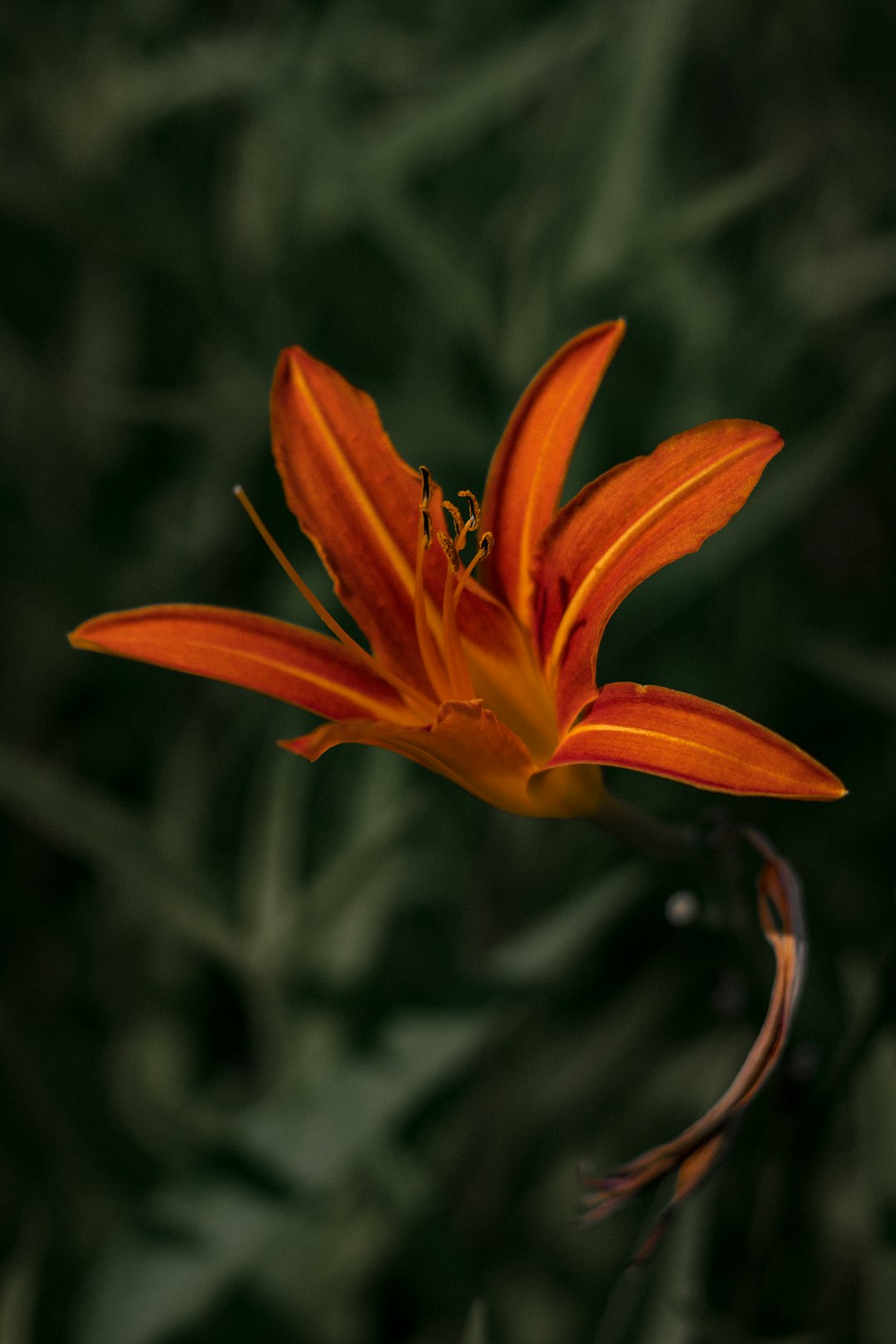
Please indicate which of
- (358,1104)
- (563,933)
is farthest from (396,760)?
(358,1104)

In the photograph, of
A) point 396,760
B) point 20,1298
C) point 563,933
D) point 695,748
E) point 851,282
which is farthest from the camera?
point 851,282

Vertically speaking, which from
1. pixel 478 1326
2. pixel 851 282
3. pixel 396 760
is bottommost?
pixel 478 1326

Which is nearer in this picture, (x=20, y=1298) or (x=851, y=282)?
(x=20, y=1298)

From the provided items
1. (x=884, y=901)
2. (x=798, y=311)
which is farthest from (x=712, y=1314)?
(x=798, y=311)

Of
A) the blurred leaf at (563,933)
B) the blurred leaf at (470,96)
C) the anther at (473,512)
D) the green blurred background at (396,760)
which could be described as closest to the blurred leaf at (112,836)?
the green blurred background at (396,760)

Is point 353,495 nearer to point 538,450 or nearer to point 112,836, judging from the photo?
point 538,450

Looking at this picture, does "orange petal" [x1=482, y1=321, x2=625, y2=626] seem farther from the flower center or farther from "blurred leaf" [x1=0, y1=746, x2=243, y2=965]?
"blurred leaf" [x1=0, y1=746, x2=243, y2=965]
